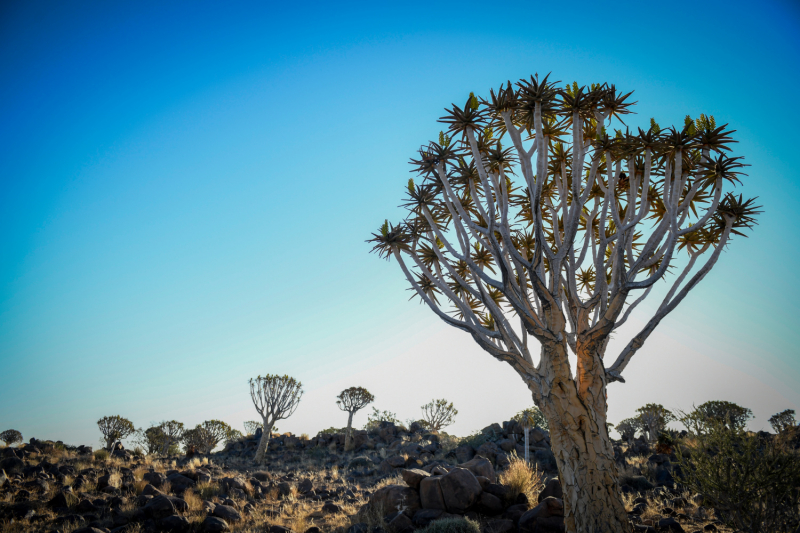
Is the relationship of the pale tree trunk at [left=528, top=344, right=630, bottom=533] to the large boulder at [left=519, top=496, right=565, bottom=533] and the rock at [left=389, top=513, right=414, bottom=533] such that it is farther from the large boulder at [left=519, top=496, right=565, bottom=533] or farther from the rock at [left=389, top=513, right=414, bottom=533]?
the rock at [left=389, top=513, right=414, bottom=533]

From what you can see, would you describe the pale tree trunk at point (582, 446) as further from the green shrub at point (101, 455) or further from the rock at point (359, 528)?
the green shrub at point (101, 455)

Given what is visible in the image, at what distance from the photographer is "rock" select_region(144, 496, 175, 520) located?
797 cm

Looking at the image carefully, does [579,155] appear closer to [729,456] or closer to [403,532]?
[729,456]

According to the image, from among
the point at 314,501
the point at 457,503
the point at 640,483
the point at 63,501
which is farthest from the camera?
the point at 640,483

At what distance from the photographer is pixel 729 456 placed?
5691 millimetres

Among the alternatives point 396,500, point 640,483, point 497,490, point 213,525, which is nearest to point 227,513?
point 213,525

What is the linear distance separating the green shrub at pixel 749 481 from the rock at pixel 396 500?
525cm

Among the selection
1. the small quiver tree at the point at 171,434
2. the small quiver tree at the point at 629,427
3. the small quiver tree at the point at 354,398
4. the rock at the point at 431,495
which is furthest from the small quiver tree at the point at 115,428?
the small quiver tree at the point at 629,427

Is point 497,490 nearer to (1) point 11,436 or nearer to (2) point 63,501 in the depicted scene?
(2) point 63,501

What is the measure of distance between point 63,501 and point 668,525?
12.5 meters

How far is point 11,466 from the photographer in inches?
468

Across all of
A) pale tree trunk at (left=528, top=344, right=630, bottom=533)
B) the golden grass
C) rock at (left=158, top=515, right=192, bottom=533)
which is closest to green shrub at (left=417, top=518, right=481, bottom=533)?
pale tree trunk at (left=528, top=344, right=630, bottom=533)

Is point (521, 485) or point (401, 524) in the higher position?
point (521, 485)

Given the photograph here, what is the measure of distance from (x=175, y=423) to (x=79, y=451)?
851cm
